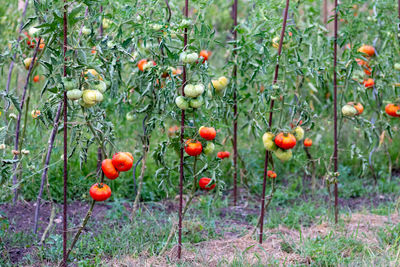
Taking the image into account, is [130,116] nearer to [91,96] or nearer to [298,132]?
[91,96]

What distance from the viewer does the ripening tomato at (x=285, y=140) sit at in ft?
8.23

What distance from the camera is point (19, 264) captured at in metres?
2.54

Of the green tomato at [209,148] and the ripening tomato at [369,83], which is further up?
the ripening tomato at [369,83]

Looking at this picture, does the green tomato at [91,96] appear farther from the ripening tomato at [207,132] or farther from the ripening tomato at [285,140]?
the ripening tomato at [285,140]

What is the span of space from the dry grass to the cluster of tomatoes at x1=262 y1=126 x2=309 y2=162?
577 mm

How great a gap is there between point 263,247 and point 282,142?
73 cm

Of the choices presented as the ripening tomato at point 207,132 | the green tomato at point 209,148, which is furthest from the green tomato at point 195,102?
the green tomato at point 209,148

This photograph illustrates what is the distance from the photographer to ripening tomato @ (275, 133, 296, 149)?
251 cm

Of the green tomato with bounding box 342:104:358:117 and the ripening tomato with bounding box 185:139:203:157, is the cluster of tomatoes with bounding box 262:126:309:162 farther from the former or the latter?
the green tomato with bounding box 342:104:358:117

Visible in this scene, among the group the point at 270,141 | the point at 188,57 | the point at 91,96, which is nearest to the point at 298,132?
the point at 270,141

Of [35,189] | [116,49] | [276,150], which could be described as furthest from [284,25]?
[35,189]

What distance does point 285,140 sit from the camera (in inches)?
98.9

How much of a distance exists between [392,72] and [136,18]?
198cm

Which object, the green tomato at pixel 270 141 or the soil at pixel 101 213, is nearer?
the green tomato at pixel 270 141
